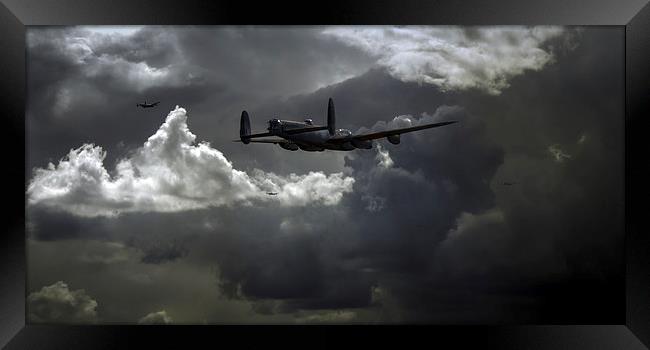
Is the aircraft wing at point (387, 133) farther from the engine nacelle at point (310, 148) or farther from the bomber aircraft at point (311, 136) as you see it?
the engine nacelle at point (310, 148)

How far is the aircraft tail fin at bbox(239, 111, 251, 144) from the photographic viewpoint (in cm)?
966

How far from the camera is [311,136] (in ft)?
31.8

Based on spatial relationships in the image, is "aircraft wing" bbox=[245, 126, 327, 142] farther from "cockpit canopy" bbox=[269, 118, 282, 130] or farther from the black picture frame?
the black picture frame

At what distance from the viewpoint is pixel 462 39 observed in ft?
32.4

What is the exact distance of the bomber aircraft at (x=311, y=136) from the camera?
9578mm

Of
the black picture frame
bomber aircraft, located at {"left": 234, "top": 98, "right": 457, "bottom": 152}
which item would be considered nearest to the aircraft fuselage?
bomber aircraft, located at {"left": 234, "top": 98, "right": 457, "bottom": 152}

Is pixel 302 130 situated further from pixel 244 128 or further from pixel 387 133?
pixel 387 133

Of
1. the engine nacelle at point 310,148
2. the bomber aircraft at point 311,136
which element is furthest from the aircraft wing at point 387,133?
the engine nacelle at point 310,148

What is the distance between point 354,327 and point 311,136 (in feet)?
8.60

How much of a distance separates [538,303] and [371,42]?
4219 millimetres

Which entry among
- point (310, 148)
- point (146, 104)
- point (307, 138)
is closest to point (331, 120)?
point (307, 138)

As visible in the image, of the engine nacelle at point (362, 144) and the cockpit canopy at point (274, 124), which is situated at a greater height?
the cockpit canopy at point (274, 124)

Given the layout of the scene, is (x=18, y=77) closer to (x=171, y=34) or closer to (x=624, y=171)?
(x=171, y=34)

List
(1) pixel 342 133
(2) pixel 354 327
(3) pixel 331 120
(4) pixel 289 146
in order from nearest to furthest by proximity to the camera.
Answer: (3) pixel 331 120, (2) pixel 354 327, (1) pixel 342 133, (4) pixel 289 146
